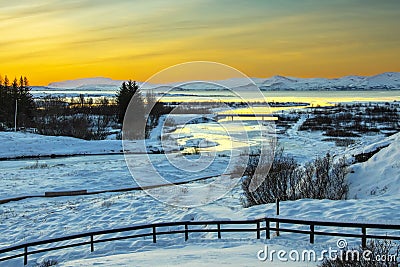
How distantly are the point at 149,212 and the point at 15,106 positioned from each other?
5758 cm

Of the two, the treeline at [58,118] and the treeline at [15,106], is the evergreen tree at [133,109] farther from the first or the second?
the treeline at [15,106]

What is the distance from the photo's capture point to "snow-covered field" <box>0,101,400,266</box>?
491 inches

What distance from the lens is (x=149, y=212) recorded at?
22.3 metres

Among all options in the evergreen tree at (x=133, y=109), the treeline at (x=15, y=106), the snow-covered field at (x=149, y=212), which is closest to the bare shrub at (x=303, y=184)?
the snow-covered field at (x=149, y=212)

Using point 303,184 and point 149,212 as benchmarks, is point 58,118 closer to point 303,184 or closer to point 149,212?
point 149,212

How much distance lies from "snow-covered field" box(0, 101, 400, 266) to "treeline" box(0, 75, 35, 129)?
1316 inches

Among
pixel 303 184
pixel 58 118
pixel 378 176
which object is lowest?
pixel 303 184

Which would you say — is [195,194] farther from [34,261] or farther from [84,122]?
[84,122]

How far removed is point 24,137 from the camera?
54812mm

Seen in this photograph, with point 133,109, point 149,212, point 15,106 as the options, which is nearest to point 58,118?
point 15,106

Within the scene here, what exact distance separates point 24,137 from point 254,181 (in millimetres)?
40601

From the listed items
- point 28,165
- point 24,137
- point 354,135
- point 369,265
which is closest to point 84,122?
point 24,137

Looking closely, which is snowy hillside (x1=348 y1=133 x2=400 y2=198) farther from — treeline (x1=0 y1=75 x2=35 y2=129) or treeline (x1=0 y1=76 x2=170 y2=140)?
treeline (x1=0 y1=75 x2=35 y2=129)

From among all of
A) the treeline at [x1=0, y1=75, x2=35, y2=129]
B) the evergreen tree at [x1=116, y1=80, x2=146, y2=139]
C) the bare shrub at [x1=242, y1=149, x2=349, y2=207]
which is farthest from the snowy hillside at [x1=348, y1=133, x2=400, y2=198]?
the treeline at [x1=0, y1=75, x2=35, y2=129]
